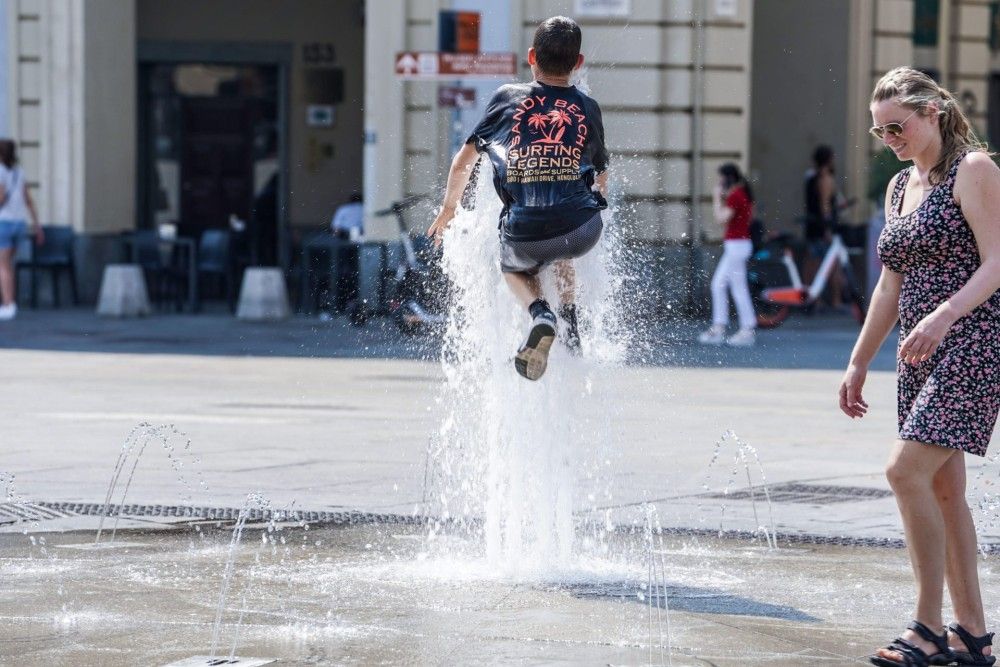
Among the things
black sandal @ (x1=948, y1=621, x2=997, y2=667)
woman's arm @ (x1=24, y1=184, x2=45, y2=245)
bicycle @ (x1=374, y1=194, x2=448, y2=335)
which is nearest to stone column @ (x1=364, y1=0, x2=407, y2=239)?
bicycle @ (x1=374, y1=194, x2=448, y2=335)

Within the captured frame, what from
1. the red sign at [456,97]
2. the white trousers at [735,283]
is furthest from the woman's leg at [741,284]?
the red sign at [456,97]

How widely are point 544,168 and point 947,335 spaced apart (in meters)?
1.92

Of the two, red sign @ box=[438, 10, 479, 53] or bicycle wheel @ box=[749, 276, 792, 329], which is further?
red sign @ box=[438, 10, 479, 53]

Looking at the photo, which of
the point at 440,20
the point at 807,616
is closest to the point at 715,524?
the point at 807,616

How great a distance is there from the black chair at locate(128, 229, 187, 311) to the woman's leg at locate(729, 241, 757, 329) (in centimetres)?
756

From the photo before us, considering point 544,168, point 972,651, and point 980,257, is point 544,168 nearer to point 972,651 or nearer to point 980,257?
point 980,257

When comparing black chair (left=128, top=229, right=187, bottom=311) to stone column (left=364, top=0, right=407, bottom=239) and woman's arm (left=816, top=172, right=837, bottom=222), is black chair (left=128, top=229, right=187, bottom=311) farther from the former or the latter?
woman's arm (left=816, top=172, right=837, bottom=222)

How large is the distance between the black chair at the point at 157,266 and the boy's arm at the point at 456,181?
16174 millimetres

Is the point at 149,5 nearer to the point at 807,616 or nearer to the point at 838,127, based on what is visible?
the point at 838,127

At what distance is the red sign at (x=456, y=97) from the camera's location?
784 inches

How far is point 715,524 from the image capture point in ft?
26.1

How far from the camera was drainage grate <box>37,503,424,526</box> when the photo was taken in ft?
26.1

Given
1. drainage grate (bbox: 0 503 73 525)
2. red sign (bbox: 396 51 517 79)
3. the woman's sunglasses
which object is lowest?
drainage grate (bbox: 0 503 73 525)

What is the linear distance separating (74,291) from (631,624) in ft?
61.4
